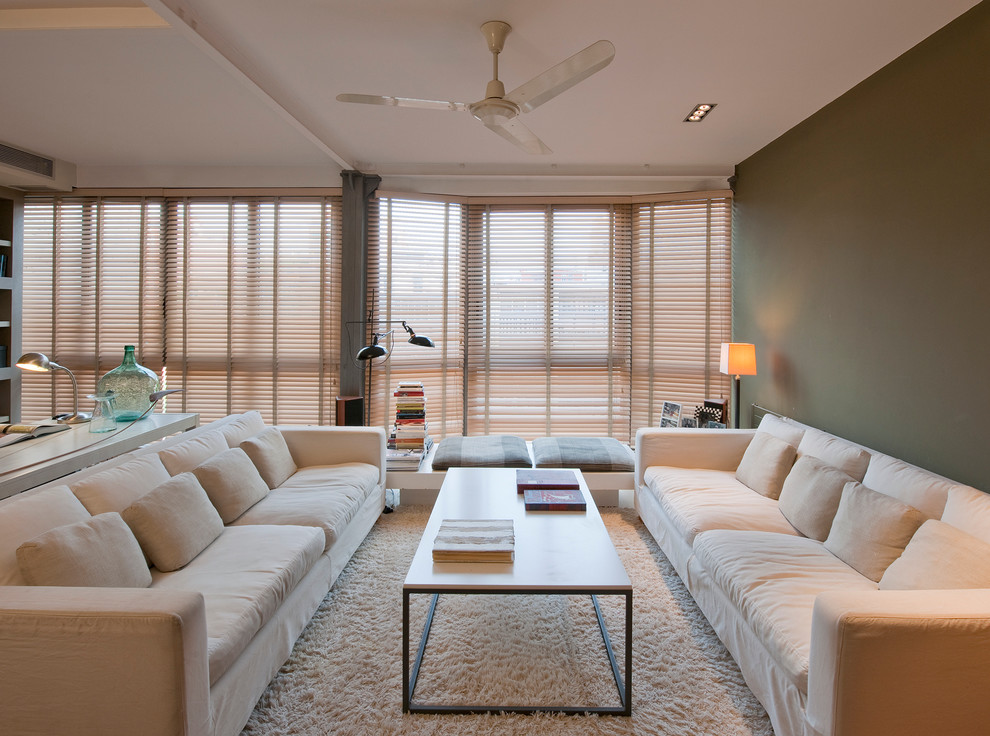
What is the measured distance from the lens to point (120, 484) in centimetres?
220

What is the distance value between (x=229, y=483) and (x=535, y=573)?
1.57m

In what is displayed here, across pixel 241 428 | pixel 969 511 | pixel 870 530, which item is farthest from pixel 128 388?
pixel 969 511

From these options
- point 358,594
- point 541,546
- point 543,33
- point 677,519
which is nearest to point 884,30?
point 543,33

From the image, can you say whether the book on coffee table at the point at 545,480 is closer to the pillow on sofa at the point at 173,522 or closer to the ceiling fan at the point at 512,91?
the pillow on sofa at the point at 173,522

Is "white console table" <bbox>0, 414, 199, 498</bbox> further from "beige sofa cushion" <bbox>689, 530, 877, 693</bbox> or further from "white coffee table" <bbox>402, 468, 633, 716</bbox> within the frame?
"beige sofa cushion" <bbox>689, 530, 877, 693</bbox>

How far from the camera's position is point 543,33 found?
2566 mm

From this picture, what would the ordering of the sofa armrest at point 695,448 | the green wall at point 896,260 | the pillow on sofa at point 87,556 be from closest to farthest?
the pillow on sofa at point 87,556 < the green wall at point 896,260 < the sofa armrest at point 695,448

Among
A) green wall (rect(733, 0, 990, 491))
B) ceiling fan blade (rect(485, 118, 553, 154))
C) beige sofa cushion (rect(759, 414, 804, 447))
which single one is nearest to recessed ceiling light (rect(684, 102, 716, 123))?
green wall (rect(733, 0, 990, 491))

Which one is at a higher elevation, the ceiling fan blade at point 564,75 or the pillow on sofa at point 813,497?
the ceiling fan blade at point 564,75

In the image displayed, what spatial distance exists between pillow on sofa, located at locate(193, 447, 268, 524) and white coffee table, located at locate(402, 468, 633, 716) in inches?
37.5

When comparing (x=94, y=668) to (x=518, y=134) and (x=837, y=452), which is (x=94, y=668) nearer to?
(x=518, y=134)

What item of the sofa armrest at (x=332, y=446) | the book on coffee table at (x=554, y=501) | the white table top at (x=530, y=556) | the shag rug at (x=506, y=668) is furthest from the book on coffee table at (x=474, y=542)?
the sofa armrest at (x=332, y=446)

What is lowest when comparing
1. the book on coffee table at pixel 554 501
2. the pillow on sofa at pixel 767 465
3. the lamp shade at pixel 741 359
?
the book on coffee table at pixel 554 501

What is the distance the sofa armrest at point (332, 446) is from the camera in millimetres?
3693
